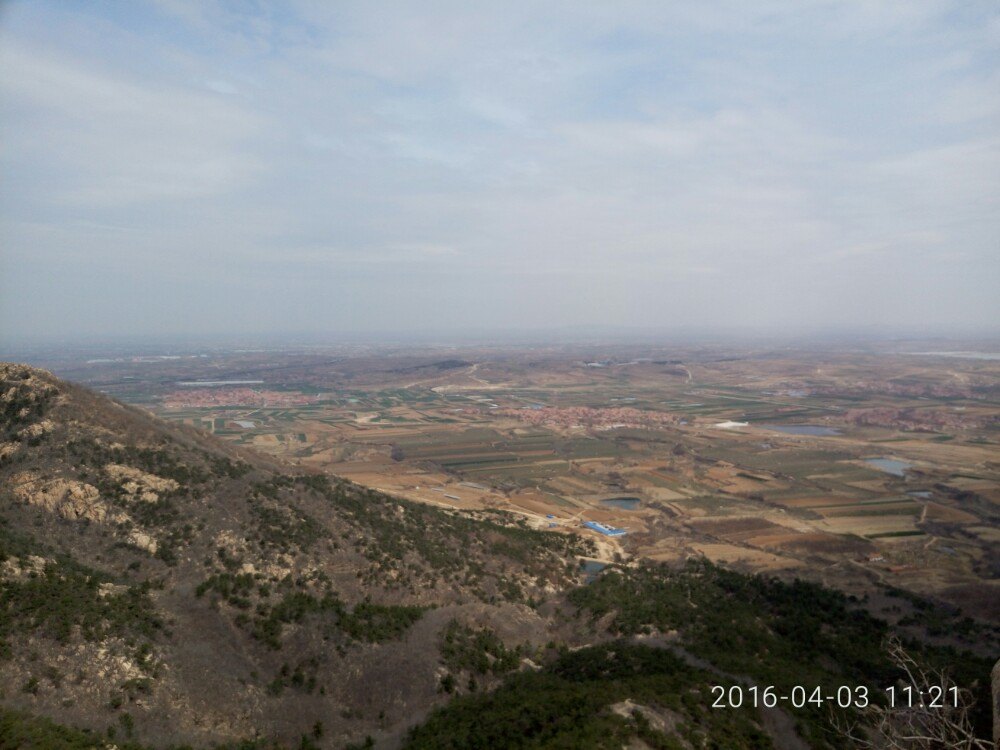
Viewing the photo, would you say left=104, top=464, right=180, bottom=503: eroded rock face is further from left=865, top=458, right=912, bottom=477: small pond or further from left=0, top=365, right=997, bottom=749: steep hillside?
left=865, top=458, right=912, bottom=477: small pond

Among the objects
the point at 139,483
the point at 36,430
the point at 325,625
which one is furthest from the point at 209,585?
the point at 36,430

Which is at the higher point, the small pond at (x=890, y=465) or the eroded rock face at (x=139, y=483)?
the eroded rock face at (x=139, y=483)

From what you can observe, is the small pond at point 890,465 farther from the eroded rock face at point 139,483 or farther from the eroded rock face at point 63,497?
the eroded rock face at point 63,497

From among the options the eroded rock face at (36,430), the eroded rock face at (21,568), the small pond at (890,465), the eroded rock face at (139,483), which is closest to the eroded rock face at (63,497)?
the eroded rock face at (139,483)

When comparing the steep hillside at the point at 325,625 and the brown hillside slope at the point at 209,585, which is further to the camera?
the brown hillside slope at the point at 209,585

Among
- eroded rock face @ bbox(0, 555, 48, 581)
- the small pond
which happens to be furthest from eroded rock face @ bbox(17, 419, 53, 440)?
the small pond
